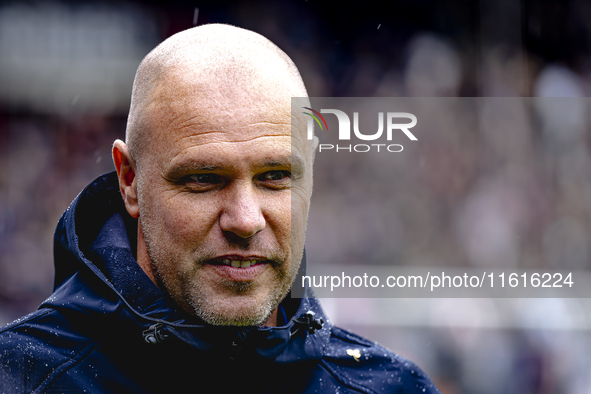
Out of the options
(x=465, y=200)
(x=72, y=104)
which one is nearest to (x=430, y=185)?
(x=465, y=200)

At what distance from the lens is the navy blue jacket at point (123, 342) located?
4.87 ft

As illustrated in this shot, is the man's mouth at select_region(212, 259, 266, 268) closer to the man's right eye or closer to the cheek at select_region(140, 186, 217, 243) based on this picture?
the cheek at select_region(140, 186, 217, 243)

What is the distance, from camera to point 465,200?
20.5ft

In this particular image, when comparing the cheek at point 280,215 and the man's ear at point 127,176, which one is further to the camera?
the man's ear at point 127,176

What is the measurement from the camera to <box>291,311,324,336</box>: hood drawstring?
5.52 ft

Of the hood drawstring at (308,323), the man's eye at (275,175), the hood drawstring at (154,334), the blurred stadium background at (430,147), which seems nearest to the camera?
the hood drawstring at (154,334)

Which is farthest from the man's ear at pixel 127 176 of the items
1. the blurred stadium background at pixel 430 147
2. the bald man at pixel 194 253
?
the blurred stadium background at pixel 430 147

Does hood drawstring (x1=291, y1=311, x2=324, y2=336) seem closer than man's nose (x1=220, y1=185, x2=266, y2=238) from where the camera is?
No

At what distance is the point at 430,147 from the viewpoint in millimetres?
6410

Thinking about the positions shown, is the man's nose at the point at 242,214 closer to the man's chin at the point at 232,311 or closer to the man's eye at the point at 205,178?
the man's eye at the point at 205,178

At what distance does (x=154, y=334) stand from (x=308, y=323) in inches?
18.4

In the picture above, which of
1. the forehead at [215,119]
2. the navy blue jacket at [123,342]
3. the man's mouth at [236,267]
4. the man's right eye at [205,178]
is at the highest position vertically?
the forehead at [215,119]

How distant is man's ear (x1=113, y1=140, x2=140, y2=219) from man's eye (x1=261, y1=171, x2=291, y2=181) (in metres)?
0.42

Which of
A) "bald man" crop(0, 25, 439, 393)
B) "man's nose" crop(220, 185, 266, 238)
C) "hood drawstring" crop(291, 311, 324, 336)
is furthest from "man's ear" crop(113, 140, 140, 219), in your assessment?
"hood drawstring" crop(291, 311, 324, 336)
